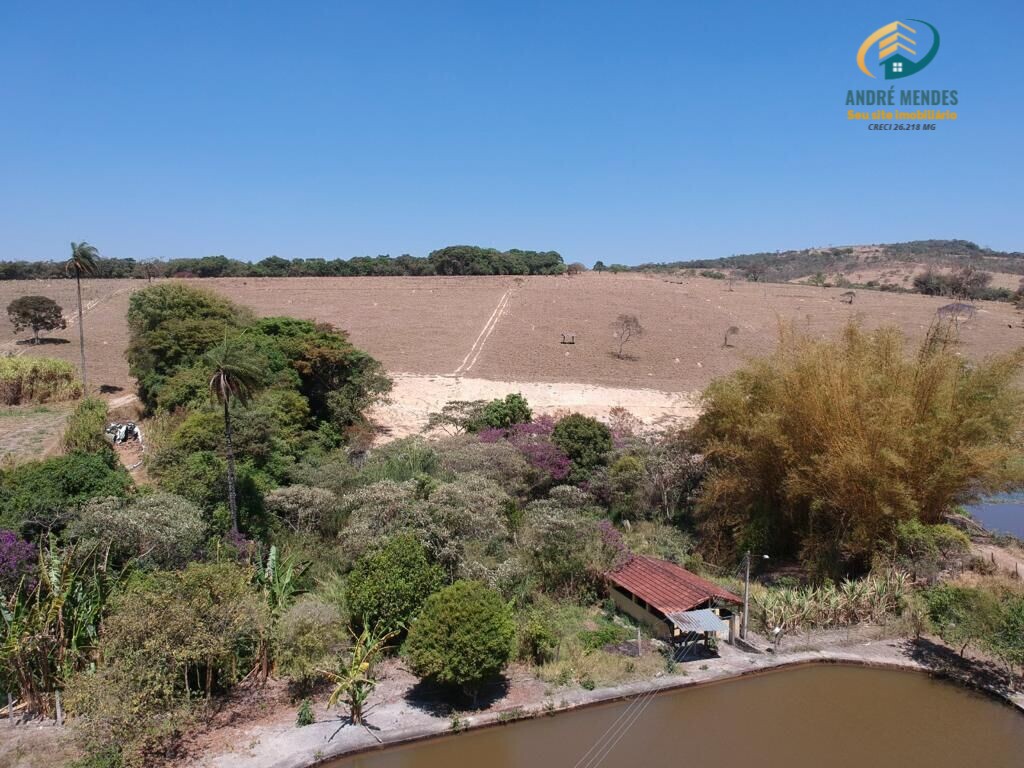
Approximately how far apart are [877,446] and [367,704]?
11.4 meters

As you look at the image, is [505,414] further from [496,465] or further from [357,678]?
[357,678]

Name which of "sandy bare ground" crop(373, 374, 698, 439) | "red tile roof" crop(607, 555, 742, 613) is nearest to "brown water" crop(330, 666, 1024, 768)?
"red tile roof" crop(607, 555, 742, 613)

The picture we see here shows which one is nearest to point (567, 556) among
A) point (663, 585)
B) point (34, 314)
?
point (663, 585)

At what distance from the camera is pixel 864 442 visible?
14.4m

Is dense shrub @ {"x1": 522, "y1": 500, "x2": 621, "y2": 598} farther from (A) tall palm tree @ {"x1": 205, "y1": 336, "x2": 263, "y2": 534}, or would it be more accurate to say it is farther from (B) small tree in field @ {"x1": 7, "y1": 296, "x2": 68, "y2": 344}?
(B) small tree in field @ {"x1": 7, "y1": 296, "x2": 68, "y2": 344}

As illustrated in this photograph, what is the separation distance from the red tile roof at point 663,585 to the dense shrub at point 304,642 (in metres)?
6.22

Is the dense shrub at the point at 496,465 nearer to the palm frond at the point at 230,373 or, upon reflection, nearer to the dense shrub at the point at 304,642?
the palm frond at the point at 230,373

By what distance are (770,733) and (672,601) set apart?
320cm

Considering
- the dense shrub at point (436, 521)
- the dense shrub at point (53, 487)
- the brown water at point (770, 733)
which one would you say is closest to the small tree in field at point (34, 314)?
the dense shrub at point (53, 487)

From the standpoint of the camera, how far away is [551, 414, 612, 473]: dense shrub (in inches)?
827

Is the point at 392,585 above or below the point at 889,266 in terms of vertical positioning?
below

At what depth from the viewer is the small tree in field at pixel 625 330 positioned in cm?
4244

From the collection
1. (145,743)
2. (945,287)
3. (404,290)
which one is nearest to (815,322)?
(945,287)

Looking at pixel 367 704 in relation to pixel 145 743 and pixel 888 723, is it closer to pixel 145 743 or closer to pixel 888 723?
pixel 145 743
